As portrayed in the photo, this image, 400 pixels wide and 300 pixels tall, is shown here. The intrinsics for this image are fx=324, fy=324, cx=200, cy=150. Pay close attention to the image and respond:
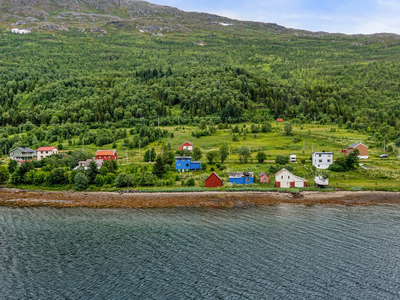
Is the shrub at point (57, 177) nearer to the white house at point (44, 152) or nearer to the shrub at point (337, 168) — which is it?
the white house at point (44, 152)

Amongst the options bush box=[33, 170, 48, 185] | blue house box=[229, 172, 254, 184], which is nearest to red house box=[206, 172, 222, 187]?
blue house box=[229, 172, 254, 184]

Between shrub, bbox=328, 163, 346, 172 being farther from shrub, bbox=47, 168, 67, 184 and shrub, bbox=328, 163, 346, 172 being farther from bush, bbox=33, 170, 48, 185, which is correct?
bush, bbox=33, 170, 48, 185

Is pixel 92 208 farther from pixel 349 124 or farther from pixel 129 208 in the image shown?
pixel 349 124

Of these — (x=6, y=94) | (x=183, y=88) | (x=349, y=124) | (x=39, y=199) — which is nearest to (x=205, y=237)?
(x=39, y=199)

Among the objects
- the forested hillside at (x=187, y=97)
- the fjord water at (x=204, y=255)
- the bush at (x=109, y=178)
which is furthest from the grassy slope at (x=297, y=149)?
the fjord water at (x=204, y=255)

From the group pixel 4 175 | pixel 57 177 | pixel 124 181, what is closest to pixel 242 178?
pixel 124 181
